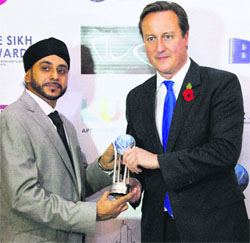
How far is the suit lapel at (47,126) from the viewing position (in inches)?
88.2

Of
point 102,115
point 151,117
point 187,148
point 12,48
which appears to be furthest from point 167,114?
point 12,48

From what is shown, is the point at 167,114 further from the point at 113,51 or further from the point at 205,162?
the point at 113,51

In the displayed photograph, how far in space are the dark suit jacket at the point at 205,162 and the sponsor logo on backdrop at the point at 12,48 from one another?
4.31ft

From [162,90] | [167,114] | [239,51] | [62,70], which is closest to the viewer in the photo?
[167,114]

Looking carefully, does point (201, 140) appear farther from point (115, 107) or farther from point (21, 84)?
point (21, 84)

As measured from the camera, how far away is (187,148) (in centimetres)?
211

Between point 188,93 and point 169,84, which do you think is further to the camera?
point 169,84

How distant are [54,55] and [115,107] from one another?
633 millimetres

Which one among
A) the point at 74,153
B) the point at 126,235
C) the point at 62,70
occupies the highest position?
the point at 62,70

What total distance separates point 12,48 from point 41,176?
1131 millimetres

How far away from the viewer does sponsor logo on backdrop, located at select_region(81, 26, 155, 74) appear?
2.80m

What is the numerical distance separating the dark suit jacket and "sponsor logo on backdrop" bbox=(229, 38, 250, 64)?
2.24 ft

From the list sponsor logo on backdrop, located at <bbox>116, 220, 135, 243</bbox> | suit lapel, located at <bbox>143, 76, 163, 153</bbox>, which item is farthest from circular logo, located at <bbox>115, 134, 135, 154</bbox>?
sponsor logo on backdrop, located at <bbox>116, 220, 135, 243</bbox>

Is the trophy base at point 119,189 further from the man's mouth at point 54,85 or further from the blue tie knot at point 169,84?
the man's mouth at point 54,85
